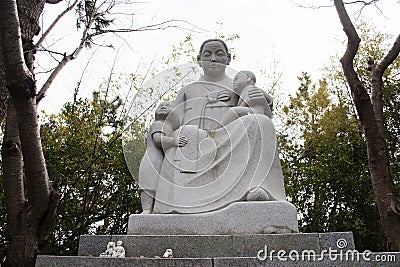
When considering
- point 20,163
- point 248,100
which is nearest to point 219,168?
point 248,100

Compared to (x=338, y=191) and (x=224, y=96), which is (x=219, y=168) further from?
(x=338, y=191)

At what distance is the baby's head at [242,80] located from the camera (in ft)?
14.3

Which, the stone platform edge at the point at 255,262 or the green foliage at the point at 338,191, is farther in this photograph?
the green foliage at the point at 338,191

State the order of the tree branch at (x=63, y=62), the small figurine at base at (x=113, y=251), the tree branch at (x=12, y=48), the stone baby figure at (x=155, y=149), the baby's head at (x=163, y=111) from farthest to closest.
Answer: the tree branch at (x=63, y=62)
the baby's head at (x=163, y=111)
the stone baby figure at (x=155, y=149)
the tree branch at (x=12, y=48)
the small figurine at base at (x=113, y=251)

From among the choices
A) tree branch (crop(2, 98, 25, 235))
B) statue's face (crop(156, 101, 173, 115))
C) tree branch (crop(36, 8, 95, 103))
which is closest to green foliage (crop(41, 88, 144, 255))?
tree branch (crop(36, 8, 95, 103))

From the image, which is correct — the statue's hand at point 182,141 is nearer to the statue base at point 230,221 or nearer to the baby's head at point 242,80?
the statue base at point 230,221

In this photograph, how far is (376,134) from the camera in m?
6.27

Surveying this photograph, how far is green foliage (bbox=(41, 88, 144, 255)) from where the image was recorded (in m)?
6.88

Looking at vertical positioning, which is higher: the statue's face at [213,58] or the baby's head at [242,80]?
the statue's face at [213,58]

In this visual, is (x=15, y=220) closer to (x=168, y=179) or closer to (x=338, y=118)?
(x=168, y=179)

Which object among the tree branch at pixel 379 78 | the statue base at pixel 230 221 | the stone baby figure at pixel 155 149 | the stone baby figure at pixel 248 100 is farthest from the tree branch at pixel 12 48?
the tree branch at pixel 379 78

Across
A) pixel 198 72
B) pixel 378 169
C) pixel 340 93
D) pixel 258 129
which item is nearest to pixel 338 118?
pixel 340 93

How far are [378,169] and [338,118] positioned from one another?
13.9ft

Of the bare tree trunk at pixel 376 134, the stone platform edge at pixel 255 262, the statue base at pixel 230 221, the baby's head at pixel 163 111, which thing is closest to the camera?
the stone platform edge at pixel 255 262
